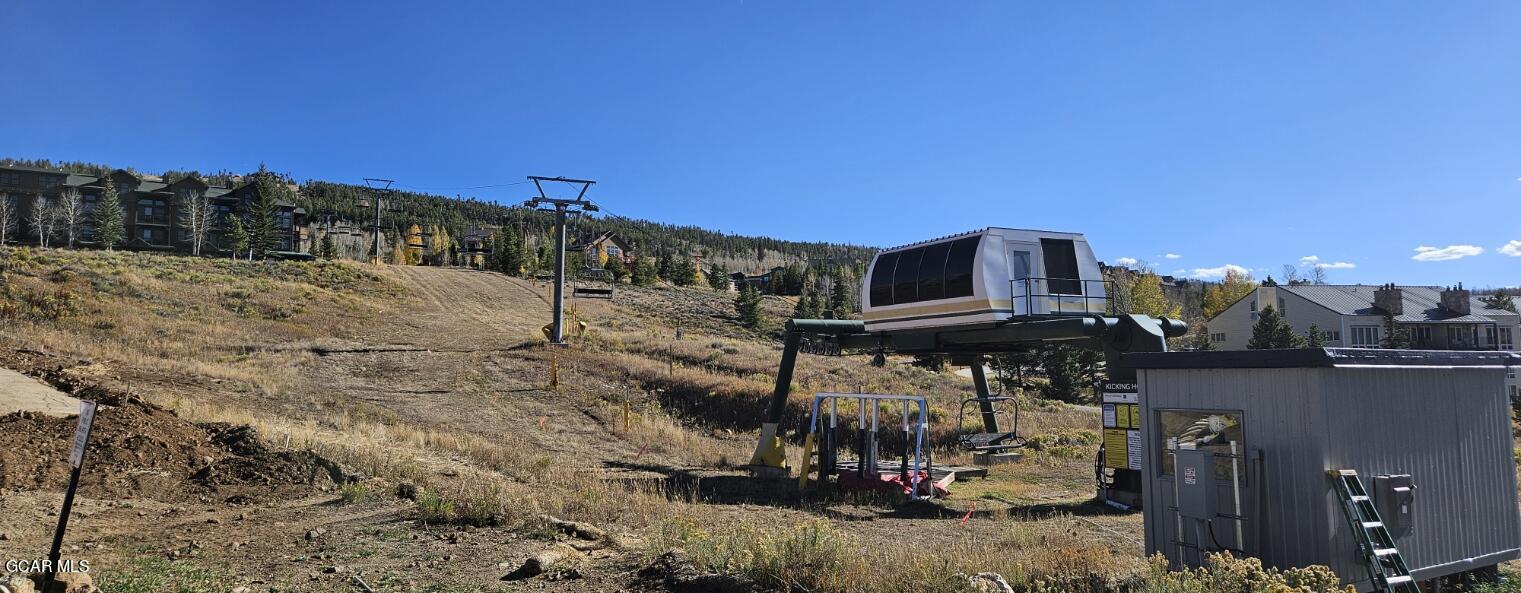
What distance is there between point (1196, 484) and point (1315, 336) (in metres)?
63.0

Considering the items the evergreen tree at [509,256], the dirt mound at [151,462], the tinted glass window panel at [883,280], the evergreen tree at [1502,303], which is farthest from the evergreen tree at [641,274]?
the dirt mound at [151,462]

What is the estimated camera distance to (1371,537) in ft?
26.4

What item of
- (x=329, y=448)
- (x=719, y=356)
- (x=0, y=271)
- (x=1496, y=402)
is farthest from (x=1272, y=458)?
(x=0, y=271)

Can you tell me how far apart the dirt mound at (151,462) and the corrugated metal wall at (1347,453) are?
12419mm

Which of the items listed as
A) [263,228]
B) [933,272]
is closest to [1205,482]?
[933,272]

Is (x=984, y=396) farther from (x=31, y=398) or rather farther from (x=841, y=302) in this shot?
(x=841, y=302)

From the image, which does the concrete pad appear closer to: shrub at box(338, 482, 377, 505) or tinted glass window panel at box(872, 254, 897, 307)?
shrub at box(338, 482, 377, 505)

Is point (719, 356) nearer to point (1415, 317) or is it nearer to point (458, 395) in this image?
point (458, 395)

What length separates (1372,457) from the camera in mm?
8508

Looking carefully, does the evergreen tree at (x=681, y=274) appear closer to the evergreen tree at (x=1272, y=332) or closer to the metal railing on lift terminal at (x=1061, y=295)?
the evergreen tree at (x=1272, y=332)

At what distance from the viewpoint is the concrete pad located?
17.3 metres

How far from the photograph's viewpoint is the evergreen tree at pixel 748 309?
7544 cm

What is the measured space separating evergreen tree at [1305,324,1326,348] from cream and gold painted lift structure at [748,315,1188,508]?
50.3 meters

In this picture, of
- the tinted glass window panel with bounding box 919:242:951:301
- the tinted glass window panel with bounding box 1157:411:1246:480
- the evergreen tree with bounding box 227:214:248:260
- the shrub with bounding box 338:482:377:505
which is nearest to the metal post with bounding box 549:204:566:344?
the tinted glass window panel with bounding box 919:242:951:301
